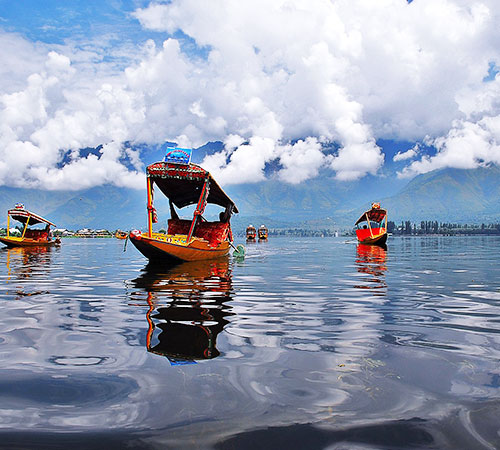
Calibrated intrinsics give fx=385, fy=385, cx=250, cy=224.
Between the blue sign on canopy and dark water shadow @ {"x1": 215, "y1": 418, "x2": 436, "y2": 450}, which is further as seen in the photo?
the blue sign on canopy

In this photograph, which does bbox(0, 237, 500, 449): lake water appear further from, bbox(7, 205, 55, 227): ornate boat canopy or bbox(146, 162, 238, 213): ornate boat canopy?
bbox(7, 205, 55, 227): ornate boat canopy

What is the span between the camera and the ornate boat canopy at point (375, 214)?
52.8 metres

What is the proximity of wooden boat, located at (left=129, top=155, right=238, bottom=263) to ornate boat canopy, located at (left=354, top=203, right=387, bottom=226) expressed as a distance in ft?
94.4

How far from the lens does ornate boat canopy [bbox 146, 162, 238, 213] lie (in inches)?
843

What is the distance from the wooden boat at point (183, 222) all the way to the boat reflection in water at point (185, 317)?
640 centimetres

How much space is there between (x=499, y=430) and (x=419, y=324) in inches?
154

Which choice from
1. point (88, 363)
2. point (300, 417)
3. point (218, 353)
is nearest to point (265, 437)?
point (300, 417)

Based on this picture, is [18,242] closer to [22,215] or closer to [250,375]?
[22,215]

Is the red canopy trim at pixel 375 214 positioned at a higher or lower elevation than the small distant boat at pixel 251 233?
higher

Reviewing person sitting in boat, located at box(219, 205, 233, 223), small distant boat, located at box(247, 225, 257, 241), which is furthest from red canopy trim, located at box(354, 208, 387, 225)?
small distant boat, located at box(247, 225, 257, 241)

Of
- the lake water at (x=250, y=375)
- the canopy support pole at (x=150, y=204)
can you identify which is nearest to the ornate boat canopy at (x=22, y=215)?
the canopy support pole at (x=150, y=204)

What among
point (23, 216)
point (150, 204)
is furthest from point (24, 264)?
point (23, 216)

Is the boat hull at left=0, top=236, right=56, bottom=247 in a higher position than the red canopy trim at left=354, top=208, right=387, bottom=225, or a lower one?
lower

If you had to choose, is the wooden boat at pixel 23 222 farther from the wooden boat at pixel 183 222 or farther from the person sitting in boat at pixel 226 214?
the person sitting in boat at pixel 226 214
